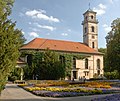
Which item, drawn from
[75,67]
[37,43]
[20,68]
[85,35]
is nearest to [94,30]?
[85,35]

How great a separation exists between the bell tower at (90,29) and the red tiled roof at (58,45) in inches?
139

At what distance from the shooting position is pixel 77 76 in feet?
201

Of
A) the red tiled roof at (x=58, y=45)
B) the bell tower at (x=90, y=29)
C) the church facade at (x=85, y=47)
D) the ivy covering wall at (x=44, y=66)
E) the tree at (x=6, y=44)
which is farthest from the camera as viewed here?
the bell tower at (x=90, y=29)

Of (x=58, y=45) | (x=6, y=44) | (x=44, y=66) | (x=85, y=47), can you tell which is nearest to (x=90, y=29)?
(x=85, y=47)

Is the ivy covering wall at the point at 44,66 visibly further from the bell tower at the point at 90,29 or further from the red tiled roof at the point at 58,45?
the bell tower at the point at 90,29

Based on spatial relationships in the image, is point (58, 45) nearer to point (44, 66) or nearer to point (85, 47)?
point (85, 47)

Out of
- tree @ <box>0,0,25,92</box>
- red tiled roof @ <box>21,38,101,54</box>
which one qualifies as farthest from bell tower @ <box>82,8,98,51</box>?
tree @ <box>0,0,25,92</box>

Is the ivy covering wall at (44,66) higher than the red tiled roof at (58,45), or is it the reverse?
the red tiled roof at (58,45)

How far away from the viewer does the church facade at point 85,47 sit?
5888 cm

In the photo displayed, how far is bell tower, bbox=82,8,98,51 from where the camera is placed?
6931cm

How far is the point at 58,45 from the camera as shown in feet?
200

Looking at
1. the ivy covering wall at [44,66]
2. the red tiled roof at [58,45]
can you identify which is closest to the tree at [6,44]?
the ivy covering wall at [44,66]

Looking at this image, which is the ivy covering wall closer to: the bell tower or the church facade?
A: the church facade

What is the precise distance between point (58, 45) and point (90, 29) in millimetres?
13439
